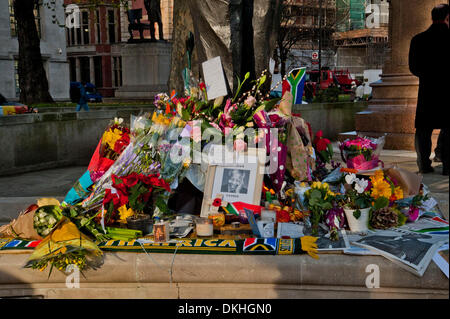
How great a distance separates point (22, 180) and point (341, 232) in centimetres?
449

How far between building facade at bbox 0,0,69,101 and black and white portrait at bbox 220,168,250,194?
1094 inches

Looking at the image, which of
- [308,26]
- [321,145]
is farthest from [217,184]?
[308,26]

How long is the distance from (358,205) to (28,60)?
16.4 meters

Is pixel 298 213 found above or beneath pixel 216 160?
beneath

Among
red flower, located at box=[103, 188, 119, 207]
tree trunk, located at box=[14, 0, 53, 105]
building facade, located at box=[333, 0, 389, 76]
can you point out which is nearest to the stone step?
red flower, located at box=[103, 188, 119, 207]

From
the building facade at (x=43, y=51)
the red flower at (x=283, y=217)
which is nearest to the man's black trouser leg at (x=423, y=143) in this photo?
the red flower at (x=283, y=217)

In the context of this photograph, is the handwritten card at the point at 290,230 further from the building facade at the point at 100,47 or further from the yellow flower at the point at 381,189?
the building facade at the point at 100,47

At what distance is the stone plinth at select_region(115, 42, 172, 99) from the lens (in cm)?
1516

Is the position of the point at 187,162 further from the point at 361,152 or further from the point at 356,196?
the point at 361,152

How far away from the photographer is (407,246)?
364cm

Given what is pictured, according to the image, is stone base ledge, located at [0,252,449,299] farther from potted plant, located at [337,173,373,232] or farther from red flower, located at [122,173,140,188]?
red flower, located at [122,173,140,188]

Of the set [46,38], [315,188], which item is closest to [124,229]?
[315,188]
